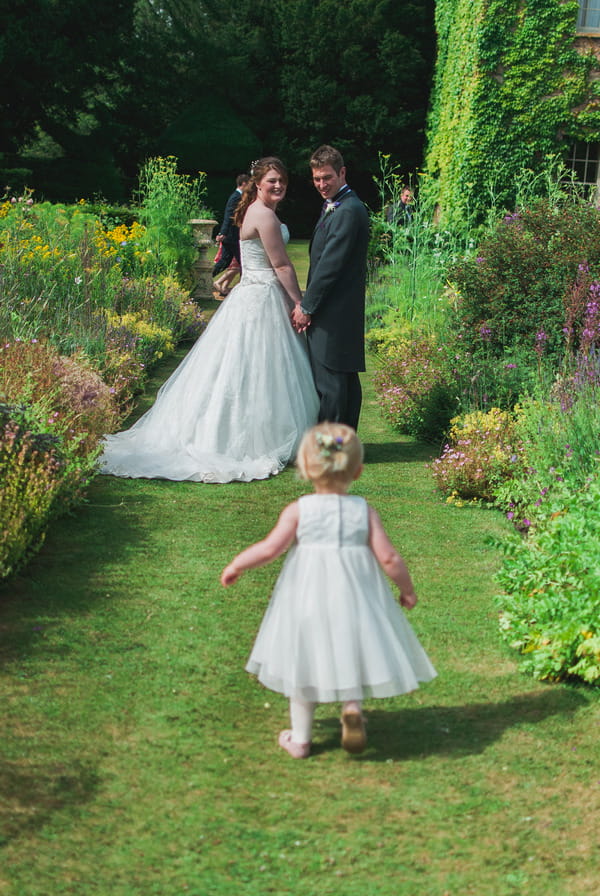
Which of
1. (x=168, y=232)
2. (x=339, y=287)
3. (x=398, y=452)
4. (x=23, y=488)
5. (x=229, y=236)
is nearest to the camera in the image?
(x=23, y=488)

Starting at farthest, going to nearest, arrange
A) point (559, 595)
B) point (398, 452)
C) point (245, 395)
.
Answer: point (398, 452) → point (245, 395) → point (559, 595)

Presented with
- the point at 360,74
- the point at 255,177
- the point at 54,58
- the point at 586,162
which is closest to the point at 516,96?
the point at 586,162

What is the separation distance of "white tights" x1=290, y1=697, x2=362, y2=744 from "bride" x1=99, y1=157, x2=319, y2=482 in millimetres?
3454

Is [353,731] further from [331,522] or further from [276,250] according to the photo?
[276,250]

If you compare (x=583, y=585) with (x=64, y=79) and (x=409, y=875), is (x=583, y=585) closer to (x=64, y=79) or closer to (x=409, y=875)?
(x=409, y=875)

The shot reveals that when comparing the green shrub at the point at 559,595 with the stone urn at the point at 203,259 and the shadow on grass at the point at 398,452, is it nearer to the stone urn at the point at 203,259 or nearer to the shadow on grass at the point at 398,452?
the shadow on grass at the point at 398,452

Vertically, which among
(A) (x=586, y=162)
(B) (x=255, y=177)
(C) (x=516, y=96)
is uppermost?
(C) (x=516, y=96)

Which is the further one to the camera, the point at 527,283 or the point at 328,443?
the point at 527,283

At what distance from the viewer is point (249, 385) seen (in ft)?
22.3

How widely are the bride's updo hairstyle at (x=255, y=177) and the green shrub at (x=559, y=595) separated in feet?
10.2

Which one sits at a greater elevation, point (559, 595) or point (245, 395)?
point (245, 395)

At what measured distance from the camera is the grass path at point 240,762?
2.66 meters

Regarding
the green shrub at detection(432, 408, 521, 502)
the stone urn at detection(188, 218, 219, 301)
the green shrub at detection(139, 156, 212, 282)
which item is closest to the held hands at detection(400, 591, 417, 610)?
the green shrub at detection(432, 408, 521, 502)

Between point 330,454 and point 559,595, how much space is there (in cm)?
144
